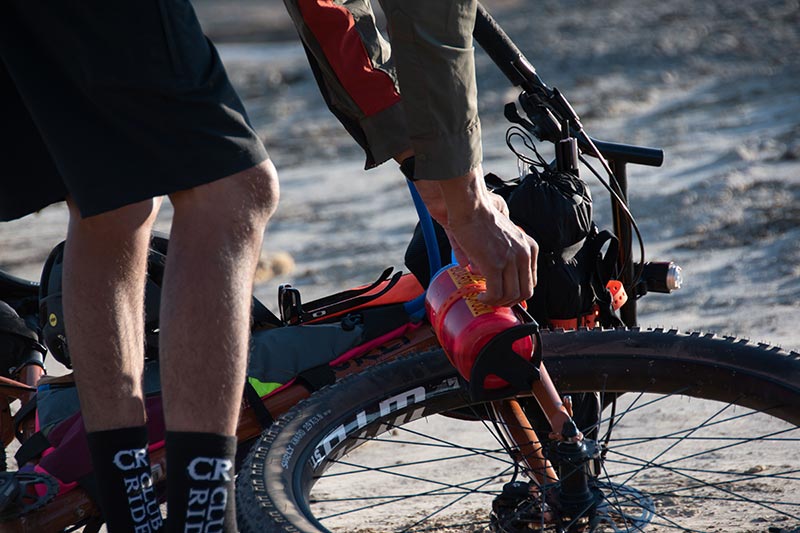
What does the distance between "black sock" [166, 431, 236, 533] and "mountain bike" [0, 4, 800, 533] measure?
0.11m

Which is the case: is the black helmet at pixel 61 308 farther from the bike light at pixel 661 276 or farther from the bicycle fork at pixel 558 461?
the bike light at pixel 661 276

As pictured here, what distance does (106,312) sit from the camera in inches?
77.3

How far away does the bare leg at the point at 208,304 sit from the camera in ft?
5.65

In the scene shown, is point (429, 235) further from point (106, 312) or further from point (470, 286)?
point (106, 312)

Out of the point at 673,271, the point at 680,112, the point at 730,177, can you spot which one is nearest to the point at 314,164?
the point at 680,112

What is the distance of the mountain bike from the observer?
6.67 feet

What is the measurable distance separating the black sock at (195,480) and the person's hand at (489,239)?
22.2 inches

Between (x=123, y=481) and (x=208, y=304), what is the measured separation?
41cm

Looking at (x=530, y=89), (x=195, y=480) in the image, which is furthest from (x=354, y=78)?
(x=195, y=480)

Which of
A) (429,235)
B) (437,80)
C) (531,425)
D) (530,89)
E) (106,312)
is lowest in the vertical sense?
(531,425)

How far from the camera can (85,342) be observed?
6.40 ft

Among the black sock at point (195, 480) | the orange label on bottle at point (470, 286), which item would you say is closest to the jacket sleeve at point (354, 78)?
the orange label on bottle at point (470, 286)

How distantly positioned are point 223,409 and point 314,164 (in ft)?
24.5

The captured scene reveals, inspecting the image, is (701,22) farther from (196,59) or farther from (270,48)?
(196,59)
